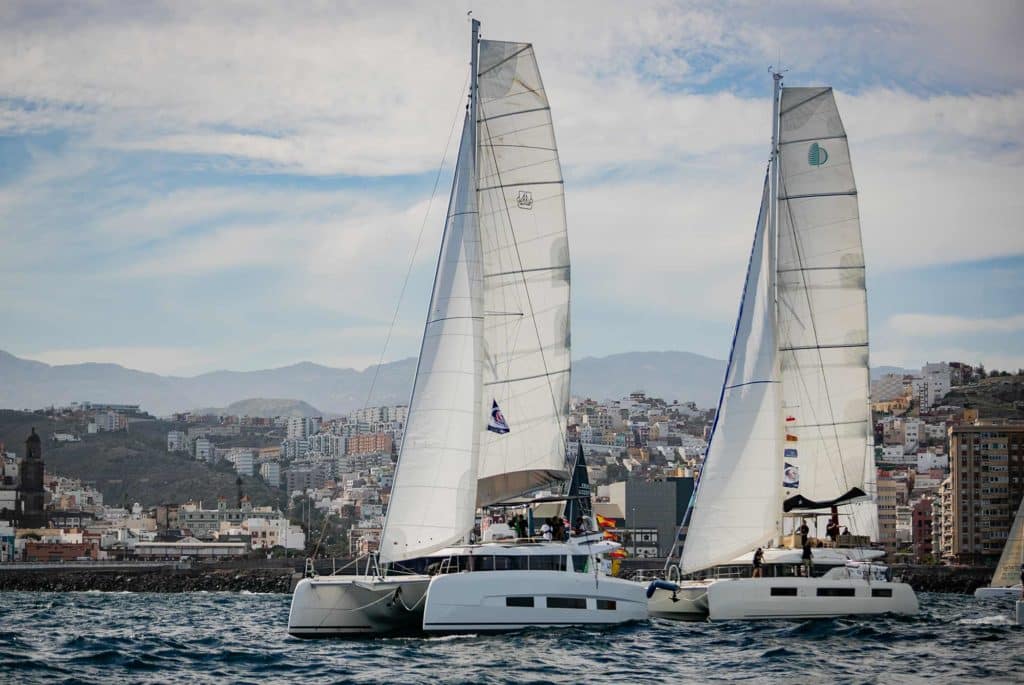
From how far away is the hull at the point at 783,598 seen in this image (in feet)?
Result: 111

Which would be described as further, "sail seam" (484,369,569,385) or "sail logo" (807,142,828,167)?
"sail logo" (807,142,828,167)

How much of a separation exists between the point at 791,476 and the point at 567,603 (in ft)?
29.1

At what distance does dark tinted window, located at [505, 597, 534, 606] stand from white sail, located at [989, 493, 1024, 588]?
23458 mm

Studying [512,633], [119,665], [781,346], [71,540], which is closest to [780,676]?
[512,633]

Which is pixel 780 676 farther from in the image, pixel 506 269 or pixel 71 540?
pixel 71 540

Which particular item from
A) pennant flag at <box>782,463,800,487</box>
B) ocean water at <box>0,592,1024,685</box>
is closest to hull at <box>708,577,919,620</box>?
ocean water at <box>0,592,1024,685</box>

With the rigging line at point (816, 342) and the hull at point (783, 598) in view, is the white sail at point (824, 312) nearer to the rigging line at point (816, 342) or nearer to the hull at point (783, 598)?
the rigging line at point (816, 342)

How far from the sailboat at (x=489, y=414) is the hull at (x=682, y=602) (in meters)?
2.71

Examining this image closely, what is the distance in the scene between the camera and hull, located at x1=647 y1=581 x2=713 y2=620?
3509cm

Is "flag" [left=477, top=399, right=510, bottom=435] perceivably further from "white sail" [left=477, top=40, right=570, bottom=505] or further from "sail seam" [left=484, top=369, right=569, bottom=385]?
"sail seam" [left=484, top=369, right=569, bottom=385]

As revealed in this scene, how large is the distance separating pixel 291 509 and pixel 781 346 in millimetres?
165219

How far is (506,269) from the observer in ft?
111

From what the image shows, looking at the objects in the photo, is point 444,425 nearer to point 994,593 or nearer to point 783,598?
point 783,598

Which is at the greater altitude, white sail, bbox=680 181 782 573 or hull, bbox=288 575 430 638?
white sail, bbox=680 181 782 573
